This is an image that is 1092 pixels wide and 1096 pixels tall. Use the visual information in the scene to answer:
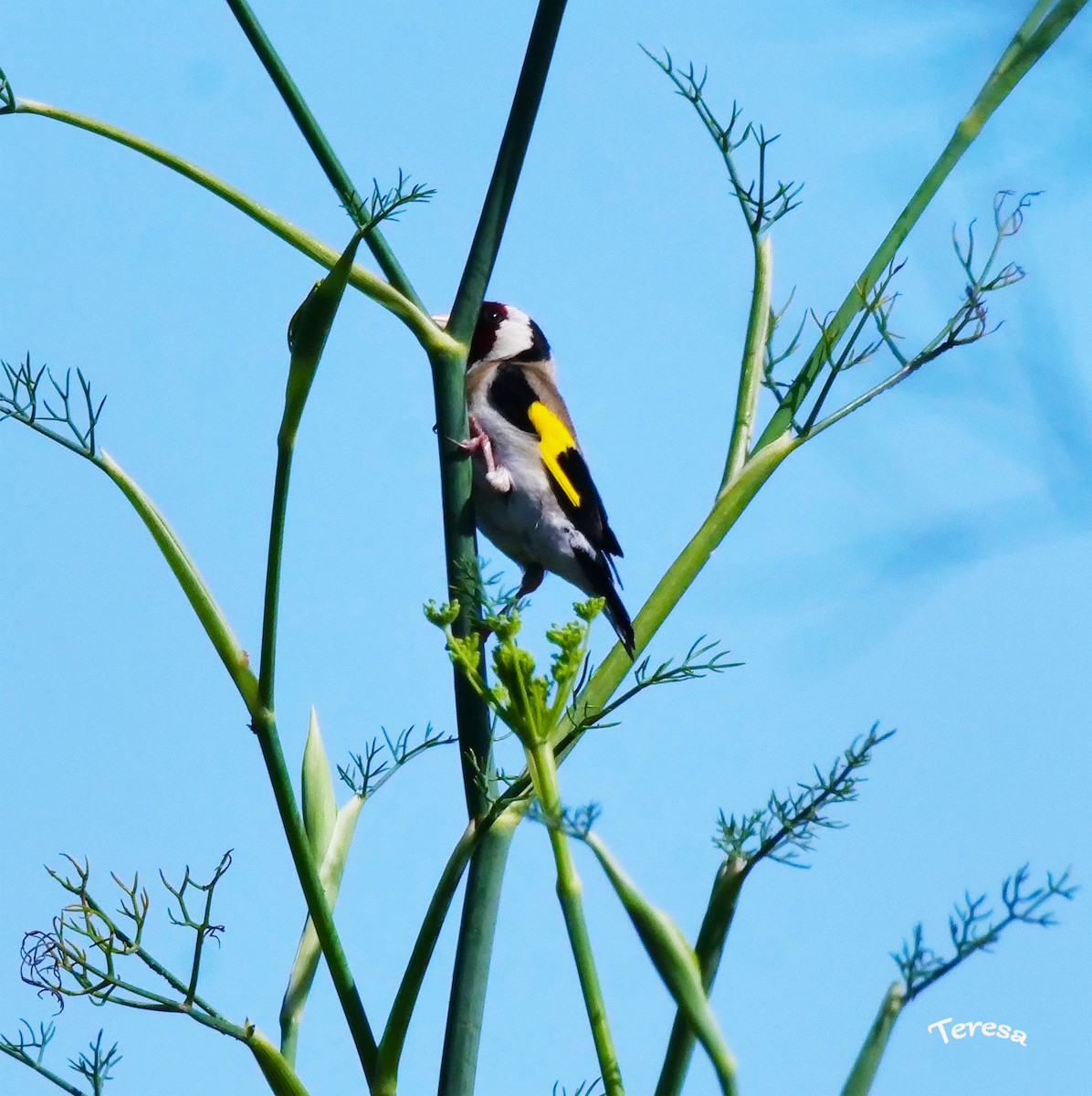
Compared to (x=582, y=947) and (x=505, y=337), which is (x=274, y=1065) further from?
(x=505, y=337)

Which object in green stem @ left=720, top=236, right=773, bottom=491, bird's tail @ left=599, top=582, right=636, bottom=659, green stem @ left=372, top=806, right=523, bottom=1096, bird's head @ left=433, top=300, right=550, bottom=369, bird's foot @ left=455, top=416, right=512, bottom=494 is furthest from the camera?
bird's head @ left=433, top=300, right=550, bottom=369

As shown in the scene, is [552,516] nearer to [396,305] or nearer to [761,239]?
[761,239]

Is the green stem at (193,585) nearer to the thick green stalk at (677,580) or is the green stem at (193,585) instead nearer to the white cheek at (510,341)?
the thick green stalk at (677,580)

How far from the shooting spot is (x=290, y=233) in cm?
122

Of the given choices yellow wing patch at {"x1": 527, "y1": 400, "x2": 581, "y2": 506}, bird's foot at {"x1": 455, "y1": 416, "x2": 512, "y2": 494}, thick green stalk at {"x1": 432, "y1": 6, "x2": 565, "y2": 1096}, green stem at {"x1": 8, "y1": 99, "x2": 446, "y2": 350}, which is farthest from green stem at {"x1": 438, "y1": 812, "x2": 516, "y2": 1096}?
yellow wing patch at {"x1": 527, "y1": 400, "x2": 581, "y2": 506}

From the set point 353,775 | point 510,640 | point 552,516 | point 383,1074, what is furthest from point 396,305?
point 552,516

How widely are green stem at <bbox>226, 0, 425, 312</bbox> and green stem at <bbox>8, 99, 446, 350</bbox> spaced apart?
2cm

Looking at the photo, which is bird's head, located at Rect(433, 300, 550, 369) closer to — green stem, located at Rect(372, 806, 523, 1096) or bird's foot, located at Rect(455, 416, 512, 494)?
bird's foot, located at Rect(455, 416, 512, 494)

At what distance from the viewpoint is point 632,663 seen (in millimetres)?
1197

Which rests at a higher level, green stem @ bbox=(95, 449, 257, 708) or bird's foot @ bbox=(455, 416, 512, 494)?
bird's foot @ bbox=(455, 416, 512, 494)

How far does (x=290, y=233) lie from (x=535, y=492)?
1431mm

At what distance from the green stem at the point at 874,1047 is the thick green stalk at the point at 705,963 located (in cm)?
9

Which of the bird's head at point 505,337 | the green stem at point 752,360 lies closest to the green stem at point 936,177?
the green stem at point 752,360

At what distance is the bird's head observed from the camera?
348 centimetres
